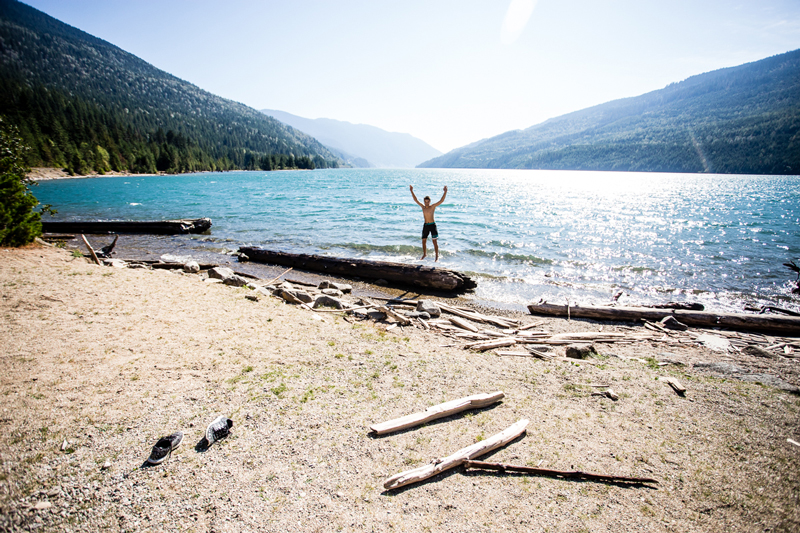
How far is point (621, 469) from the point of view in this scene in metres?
3.89

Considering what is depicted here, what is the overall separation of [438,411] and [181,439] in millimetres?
3263

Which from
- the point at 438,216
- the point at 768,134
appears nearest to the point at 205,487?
the point at 438,216

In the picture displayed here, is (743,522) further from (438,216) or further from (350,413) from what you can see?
(438,216)

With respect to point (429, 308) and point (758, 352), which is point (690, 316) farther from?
point (429, 308)

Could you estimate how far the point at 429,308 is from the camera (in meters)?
9.81

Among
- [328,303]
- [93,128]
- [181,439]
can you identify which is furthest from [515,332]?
[93,128]

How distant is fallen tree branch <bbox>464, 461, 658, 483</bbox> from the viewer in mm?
3729

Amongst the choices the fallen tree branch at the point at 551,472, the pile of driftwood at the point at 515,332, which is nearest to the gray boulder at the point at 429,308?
the pile of driftwood at the point at 515,332

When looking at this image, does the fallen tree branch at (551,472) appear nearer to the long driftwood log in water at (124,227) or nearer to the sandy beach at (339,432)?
the sandy beach at (339,432)

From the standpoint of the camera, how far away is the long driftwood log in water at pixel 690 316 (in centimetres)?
943

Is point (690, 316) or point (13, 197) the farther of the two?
point (13, 197)

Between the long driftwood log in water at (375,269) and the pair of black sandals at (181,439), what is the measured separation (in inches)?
361

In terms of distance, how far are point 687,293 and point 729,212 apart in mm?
36924

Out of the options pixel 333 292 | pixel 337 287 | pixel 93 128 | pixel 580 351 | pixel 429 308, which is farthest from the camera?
pixel 93 128
